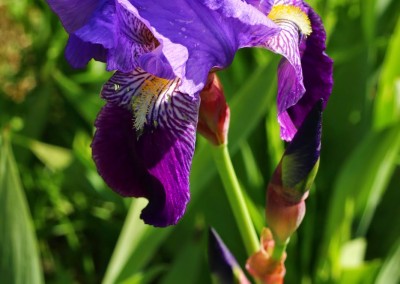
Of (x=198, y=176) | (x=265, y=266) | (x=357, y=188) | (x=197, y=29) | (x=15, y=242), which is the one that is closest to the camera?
(x=197, y=29)

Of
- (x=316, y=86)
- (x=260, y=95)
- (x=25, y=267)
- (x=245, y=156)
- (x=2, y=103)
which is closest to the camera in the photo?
(x=316, y=86)

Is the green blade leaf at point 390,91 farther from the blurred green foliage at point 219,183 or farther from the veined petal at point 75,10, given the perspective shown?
Answer: the veined petal at point 75,10

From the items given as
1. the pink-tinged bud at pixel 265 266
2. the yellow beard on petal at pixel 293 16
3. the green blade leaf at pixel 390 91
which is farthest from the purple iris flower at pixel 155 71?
the green blade leaf at pixel 390 91

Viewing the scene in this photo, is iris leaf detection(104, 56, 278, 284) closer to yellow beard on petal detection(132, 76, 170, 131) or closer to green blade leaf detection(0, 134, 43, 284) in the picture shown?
green blade leaf detection(0, 134, 43, 284)

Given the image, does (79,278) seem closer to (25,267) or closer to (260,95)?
(25,267)

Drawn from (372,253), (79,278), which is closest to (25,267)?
(79,278)

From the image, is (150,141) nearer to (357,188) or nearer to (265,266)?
(265,266)

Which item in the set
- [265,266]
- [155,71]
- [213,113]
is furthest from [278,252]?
[155,71]
